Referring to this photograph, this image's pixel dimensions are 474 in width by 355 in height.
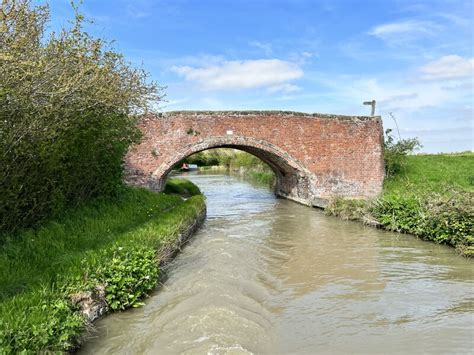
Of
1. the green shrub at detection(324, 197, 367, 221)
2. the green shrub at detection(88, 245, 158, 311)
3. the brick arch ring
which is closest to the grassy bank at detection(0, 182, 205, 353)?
the green shrub at detection(88, 245, 158, 311)

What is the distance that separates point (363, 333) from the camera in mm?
6219

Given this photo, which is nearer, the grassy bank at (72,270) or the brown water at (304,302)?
the grassy bank at (72,270)

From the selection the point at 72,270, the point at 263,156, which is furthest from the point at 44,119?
the point at 263,156

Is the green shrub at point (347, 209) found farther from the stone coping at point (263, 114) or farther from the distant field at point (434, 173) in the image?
the stone coping at point (263, 114)

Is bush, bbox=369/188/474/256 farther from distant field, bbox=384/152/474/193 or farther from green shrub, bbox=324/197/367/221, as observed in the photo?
distant field, bbox=384/152/474/193

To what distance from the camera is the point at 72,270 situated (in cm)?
649

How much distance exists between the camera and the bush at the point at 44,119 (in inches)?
252

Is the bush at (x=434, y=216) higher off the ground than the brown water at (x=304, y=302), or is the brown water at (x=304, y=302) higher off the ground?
the bush at (x=434, y=216)

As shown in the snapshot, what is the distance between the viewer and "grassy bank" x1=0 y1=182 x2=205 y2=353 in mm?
4805

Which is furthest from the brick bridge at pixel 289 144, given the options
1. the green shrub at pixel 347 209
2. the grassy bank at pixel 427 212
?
the green shrub at pixel 347 209

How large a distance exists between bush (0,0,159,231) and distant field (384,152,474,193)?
13.6m

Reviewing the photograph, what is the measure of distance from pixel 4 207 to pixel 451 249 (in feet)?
32.8

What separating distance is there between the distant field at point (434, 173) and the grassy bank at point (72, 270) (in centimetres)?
1273

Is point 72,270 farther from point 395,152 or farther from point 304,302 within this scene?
point 395,152
